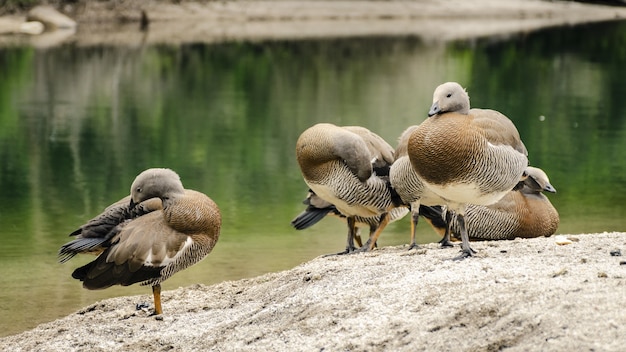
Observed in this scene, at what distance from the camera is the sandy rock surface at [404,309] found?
5.79 meters

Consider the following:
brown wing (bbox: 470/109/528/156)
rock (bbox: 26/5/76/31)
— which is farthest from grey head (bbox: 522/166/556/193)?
rock (bbox: 26/5/76/31)

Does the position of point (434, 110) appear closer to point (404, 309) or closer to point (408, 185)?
point (408, 185)

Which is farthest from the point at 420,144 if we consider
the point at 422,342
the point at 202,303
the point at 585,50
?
the point at 585,50

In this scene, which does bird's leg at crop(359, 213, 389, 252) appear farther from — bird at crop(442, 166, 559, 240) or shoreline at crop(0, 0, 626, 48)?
shoreline at crop(0, 0, 626, 48)

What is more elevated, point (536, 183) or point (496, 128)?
point (496, 128)

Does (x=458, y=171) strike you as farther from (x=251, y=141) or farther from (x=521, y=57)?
(x=521, y=57)

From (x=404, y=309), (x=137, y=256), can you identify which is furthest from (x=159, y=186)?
(x=404, y=309)

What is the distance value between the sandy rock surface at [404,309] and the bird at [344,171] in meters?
0.51

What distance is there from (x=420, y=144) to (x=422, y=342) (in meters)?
1.86

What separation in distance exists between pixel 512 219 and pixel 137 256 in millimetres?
3667

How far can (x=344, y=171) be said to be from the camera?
29.8ft

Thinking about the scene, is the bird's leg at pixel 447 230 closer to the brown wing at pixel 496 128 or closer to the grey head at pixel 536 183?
the grey head at pixel 536 183

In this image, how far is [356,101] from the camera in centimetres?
2702

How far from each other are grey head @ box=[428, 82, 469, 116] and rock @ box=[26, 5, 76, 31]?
43.6m
